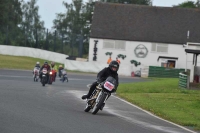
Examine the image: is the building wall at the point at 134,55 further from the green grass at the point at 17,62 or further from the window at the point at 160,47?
the green grass at the point at 17,62

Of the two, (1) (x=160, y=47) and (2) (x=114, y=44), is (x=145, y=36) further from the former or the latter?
(2) (x=114, y=44)

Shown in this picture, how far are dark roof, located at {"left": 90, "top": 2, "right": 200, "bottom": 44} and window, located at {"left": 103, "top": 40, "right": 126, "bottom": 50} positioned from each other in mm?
493

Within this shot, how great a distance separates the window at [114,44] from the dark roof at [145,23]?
49 centimetres

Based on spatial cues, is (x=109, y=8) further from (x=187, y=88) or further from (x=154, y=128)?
(x=154, y=128)

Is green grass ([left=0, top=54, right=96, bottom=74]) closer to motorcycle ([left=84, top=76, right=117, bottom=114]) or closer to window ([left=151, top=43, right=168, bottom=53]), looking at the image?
window ([left=151, top=43, right=168, bottom=53])

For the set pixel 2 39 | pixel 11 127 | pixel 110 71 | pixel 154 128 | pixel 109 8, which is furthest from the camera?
pixel 109 8

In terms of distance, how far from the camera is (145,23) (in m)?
78.9

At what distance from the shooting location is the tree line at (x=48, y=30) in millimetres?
76688

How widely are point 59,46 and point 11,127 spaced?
63712 millimetres

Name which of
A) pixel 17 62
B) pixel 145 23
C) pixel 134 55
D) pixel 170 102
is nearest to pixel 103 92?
pixel 170 102

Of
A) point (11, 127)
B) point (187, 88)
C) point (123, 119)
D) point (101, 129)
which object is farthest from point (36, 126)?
point (187, 88)

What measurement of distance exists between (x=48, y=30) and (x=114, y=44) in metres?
8.03

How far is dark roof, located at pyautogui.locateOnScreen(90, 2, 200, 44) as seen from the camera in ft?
255

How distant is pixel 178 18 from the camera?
261 ft
